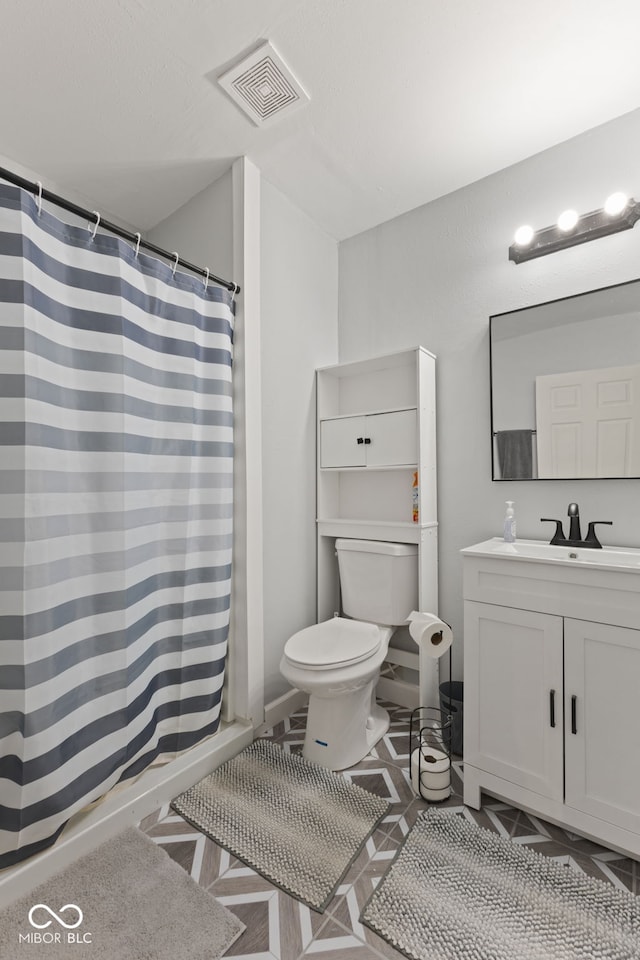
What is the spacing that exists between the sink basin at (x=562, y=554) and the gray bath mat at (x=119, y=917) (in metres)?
1.24

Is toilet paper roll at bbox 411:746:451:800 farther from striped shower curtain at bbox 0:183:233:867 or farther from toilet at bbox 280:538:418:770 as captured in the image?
striped shower curtain at bbox 0:183:233:867

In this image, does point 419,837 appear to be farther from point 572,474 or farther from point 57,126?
point 57,126

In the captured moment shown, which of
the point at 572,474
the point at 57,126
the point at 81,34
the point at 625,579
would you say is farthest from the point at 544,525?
the point at 57,126

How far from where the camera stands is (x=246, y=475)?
1.87 m

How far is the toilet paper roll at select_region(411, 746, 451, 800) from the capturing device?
59.0 inches

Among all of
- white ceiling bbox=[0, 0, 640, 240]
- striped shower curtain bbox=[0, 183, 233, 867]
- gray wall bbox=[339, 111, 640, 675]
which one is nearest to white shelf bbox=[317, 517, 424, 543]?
gray wall bbox=[339, 111, 640, 675]

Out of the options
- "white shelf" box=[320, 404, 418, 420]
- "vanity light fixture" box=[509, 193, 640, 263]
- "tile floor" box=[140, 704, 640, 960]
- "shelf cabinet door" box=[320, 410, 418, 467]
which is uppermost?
"vanity light fixture" box=[509, 193, 640, 263]

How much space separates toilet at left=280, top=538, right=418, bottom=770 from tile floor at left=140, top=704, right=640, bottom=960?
14 cm

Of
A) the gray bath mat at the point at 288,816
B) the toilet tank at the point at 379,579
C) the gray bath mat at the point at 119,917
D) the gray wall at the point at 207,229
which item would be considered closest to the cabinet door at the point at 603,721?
the gray bath mat at the point at 288,816

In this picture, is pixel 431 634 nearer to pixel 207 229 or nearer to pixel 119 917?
pixel 119 917

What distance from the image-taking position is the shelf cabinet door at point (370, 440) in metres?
2.03

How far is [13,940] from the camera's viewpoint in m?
1.05

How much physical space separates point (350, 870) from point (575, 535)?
4.32 feet

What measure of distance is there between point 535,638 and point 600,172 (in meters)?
1.78
